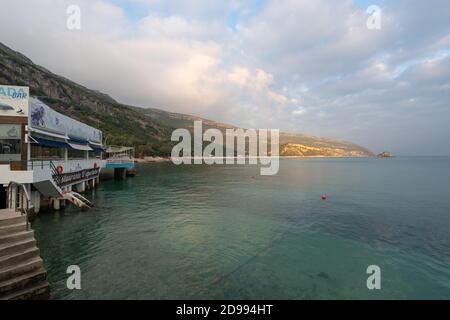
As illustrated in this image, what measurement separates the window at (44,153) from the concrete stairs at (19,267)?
18511 millimetres

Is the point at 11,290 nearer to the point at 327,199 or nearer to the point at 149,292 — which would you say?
the point at 149,292

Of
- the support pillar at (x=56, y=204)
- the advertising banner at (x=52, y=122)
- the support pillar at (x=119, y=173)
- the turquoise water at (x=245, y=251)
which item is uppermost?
the advertising banner at (x=52, y=122)

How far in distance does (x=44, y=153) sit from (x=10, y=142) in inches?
385

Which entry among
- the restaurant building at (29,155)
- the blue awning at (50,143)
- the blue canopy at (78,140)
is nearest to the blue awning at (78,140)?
the blue canopy at (78,140)

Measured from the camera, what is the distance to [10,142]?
2070cm

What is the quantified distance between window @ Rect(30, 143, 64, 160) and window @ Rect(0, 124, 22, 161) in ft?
13.5

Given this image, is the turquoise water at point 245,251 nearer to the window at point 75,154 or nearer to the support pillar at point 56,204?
the support pillar at point 56,204

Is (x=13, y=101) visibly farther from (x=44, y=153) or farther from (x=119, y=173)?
(x=119, y=173)

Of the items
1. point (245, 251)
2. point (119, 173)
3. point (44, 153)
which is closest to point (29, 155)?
point (44, 153)

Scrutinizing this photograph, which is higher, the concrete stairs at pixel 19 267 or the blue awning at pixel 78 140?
the blue awning at pixel 78 140

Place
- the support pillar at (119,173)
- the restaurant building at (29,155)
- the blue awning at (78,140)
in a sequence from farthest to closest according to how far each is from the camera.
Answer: the support pillar at (119,173)
the blue awning at (78,140)
the restaurant building at (29,155)

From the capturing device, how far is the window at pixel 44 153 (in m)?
26.2

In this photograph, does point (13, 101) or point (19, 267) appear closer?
point (19, 267)

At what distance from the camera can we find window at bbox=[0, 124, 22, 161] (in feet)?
67.3
